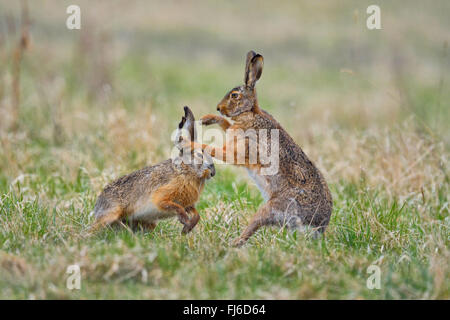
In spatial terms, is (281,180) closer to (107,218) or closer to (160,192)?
(160,192)

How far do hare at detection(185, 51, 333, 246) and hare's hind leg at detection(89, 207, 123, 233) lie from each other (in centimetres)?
81

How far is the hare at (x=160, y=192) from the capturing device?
5.05 meters

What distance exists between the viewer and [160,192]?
509cm

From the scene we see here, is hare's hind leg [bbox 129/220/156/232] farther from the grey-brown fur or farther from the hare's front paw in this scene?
the hare's front paw

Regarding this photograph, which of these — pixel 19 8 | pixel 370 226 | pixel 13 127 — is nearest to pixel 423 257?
pixel 370 226

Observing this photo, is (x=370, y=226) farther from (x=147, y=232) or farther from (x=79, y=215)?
(x=79, y=215)

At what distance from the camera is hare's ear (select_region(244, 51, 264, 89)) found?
5.35 meters

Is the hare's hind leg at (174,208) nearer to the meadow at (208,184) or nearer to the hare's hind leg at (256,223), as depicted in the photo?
the meadow at (208,184)

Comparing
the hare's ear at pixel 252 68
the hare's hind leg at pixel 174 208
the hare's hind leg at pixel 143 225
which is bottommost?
the hare's hind leg at pixel 143 225

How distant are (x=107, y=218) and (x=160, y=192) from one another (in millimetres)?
473

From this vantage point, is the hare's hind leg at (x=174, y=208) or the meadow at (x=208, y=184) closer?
the meadow at (x=208, y=184)

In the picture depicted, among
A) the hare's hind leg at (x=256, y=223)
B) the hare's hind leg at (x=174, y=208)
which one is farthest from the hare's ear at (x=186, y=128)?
the hare's hind leg at (x=256, y=223)

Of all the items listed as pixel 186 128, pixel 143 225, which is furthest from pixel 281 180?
pixel 143 225
